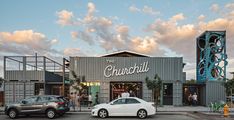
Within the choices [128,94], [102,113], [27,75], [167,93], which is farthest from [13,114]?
[167,93]

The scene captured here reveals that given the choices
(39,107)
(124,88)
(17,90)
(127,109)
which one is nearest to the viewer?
(127,109)

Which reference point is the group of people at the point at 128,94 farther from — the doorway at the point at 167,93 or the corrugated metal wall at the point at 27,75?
the corrugated metal wall at the point at 27,75

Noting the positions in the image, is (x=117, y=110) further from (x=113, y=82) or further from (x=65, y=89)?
(x=65, y=89)

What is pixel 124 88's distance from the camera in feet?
89.8

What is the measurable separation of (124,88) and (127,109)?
9663mm

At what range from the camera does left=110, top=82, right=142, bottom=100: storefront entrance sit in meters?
27.2

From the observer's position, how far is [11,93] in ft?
87.1

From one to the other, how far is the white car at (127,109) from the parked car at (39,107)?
→ 2.44m

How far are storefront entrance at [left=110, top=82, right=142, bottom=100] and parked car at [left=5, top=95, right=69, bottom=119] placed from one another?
9562 millimetres

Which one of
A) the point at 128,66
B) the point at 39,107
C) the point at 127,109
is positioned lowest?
the point at 127,109

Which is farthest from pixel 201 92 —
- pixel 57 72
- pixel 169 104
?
pixel 57 72

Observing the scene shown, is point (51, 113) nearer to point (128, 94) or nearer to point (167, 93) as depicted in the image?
point (128, 94)

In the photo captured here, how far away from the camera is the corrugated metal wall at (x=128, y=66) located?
26.5 m

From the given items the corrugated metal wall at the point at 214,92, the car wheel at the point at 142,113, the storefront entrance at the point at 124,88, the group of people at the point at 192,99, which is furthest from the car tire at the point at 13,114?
the corrugated metal wall at the point at 214,92
